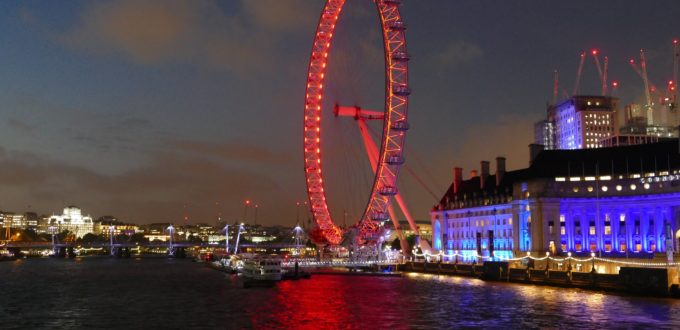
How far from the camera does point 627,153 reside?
358 feet

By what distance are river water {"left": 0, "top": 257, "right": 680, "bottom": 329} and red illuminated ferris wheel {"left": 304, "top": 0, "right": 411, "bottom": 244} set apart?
57.4ft

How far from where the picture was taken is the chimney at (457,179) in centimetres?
14339

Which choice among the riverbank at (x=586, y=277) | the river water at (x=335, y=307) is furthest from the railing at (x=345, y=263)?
the river water at (x=335, y=307)

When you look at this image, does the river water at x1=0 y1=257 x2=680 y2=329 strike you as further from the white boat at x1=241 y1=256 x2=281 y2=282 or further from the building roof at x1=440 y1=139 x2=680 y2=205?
the building roof at x1=440 y1=139 x2=680 y2=205

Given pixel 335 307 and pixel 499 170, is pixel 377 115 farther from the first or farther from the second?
pixel 335 307

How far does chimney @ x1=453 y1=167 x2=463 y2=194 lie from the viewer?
143387 mm

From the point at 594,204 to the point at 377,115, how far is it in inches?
1291

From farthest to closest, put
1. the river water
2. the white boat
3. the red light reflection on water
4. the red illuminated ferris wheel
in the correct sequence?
the white boat < the red illuminated ferris wheel < the red light reflection on water < the river water

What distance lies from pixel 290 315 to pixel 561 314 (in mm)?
19585

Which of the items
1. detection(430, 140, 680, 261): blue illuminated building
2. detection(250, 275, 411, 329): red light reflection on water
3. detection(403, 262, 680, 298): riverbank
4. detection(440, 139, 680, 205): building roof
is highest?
detection(440, 139, 680, 205): building roof

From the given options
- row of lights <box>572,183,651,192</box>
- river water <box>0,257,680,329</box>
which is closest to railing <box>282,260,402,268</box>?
river water <box>0,257,680,329</box>

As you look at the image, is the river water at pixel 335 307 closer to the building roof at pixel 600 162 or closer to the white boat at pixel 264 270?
the white boat at pixel 264 270

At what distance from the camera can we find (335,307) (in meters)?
63.0

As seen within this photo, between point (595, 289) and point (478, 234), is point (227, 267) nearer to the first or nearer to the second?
point (478, 234)
